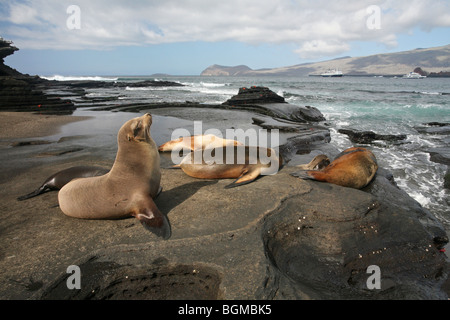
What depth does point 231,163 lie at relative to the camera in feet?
15.6

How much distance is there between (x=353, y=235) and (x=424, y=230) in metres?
0.94

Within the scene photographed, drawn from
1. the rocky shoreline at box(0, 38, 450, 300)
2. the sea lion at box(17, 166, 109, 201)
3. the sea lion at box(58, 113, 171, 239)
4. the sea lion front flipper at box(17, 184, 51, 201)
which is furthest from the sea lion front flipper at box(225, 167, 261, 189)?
the sea lion front flipper at box(17, 184, 51, 201)

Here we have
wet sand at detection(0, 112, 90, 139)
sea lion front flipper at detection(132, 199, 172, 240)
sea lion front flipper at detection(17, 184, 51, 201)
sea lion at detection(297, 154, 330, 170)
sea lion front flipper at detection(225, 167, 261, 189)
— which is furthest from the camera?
wet sand at detection(0, 112, 90, 139)

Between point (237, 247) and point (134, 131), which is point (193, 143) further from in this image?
point (237, 247)

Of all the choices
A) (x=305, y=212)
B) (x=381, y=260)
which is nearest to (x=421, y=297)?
(x=381, y=260)

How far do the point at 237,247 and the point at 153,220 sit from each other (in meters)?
0.98

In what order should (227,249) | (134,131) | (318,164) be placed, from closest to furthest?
(227,249) < (134,131) < (318,164)

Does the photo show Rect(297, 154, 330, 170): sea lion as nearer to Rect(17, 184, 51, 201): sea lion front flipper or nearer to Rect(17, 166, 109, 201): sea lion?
Rect(17, 166, 109, 201): sea lion

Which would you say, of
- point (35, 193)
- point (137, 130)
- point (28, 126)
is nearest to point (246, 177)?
point (137, 130)

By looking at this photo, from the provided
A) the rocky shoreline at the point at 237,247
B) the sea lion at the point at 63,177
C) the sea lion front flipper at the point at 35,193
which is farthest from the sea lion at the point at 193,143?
the sea lion front flipper at the point at 35,193

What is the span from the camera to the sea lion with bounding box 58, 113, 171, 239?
313cm

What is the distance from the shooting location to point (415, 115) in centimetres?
2028

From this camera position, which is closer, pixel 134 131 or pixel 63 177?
pixel 134 131
